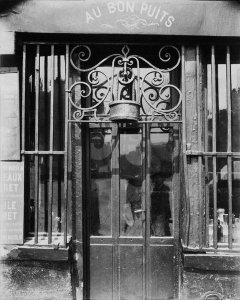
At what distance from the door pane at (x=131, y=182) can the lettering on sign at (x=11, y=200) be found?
131 cm

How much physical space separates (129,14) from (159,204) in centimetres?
247

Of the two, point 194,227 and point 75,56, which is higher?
point 75,56

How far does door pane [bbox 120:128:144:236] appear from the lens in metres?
4.48

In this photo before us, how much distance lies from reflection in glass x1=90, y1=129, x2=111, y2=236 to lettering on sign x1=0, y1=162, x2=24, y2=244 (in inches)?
36.7

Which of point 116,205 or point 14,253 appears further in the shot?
point 116,205

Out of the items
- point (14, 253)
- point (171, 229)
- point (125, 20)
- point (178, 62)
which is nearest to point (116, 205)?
point (171, 229)

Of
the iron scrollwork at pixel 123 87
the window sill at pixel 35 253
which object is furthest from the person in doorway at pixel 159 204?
the window sill at pixel 35 253

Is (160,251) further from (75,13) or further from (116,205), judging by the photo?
(75,13)

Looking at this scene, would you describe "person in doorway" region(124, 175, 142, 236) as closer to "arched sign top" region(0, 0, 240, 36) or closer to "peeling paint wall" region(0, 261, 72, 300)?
"peeling paint wall" region(0, 261, 72, 300)

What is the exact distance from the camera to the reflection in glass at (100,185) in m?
→ 4.50

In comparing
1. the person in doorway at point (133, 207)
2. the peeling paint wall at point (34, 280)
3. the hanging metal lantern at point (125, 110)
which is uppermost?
the hanging metal lantern at point (125, 110)

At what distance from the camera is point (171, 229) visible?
175 inches

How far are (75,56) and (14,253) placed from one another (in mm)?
2609

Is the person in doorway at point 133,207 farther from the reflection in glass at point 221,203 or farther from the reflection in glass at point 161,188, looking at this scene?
the reflection in glass at point 221,203
